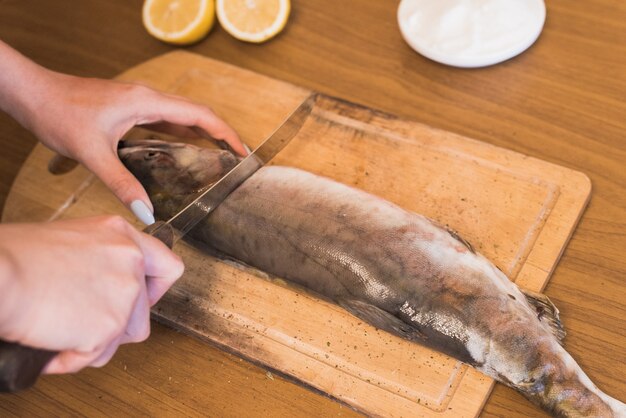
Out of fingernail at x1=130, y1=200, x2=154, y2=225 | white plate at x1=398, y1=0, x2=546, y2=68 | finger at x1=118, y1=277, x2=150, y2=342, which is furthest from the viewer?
white plate at x1=398, y1=0, x2=546, y2=68

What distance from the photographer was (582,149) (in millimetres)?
1973

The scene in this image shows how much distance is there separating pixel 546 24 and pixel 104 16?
5.73ft

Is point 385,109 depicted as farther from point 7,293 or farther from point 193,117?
point 7,293

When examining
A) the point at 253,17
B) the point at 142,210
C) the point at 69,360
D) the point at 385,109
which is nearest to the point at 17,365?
the point at 69,360

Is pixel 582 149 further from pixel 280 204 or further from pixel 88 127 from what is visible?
pixel 88 127

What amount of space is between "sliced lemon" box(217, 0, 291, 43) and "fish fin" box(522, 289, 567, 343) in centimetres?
133

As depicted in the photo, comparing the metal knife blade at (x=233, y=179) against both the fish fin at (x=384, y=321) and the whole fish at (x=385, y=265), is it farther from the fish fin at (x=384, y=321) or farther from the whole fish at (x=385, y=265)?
the fish fin at (x=384, y=321)

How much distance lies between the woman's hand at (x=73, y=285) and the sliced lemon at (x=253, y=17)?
1.21 m

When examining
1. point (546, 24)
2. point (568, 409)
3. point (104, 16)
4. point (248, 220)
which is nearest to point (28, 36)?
point (104, 16)

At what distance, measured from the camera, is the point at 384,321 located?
5.36 ft

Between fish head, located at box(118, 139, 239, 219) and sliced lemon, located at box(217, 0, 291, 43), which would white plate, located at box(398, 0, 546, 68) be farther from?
fish head, located at box(118, 139, 239, 219)

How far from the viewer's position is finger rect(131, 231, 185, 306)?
1.45m

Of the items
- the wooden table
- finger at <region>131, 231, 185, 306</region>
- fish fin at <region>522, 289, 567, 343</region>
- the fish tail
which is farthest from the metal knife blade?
the fish tail

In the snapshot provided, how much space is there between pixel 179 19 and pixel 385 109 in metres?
0.88
